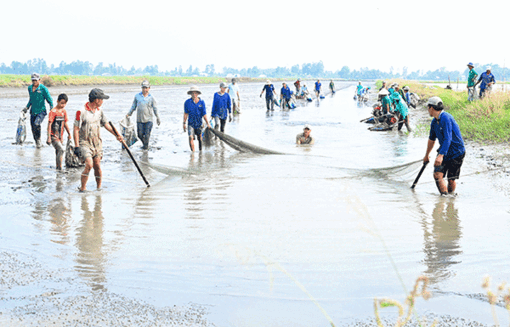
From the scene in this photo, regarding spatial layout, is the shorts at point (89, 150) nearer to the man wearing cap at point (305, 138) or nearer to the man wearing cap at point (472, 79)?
the man wearing cap at point (305, 138)

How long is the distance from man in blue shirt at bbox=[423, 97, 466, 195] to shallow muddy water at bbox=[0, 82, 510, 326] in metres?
0.50

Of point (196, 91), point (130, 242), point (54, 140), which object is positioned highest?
point (196, 91)

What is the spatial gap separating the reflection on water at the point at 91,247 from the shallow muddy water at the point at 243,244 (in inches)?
0.8

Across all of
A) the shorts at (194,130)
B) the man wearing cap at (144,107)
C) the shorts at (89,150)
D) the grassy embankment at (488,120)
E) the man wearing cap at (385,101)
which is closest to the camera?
the shorts at (89,150)

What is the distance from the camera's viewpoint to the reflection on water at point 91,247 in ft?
14.9

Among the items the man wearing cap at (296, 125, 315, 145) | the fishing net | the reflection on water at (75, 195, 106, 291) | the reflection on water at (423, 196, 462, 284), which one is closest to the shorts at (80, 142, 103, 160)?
the reflection on water at (75, 195, 106, 291)

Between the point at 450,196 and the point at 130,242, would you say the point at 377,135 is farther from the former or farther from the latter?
the point at 130,242

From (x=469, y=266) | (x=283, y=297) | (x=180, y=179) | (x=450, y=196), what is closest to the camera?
(x=283, y=297)

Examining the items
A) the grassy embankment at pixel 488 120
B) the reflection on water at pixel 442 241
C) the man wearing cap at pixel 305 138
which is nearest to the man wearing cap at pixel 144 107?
the man wearing cap at pixel 305 138

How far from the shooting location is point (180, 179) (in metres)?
9.44

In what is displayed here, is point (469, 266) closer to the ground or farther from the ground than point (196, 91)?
closer to the ground

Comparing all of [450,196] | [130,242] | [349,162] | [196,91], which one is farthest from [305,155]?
[130,242]

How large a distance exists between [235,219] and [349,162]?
18.4 feet

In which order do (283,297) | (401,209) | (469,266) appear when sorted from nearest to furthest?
(283,297)
(469,266)
(401,209)
